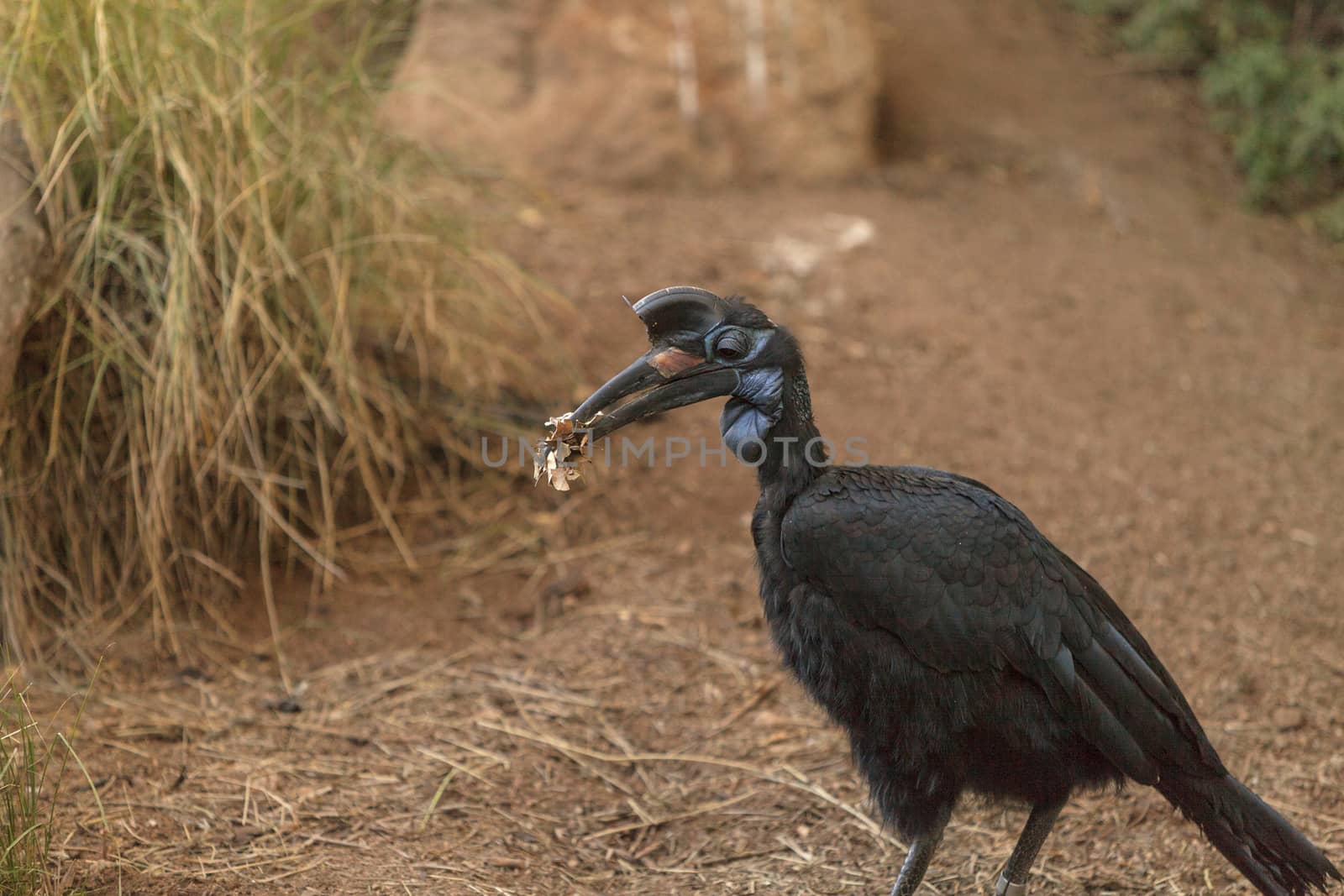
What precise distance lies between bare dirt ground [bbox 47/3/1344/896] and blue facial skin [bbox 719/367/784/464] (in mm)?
995

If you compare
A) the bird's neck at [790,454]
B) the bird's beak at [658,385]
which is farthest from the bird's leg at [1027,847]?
the bird's beak at [658,385]

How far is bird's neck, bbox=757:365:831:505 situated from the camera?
255 centimetres

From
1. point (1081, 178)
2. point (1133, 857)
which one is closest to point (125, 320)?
point (1133, 857)

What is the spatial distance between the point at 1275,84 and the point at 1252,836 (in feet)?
17.2

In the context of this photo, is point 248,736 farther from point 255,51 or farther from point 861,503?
point 255,51

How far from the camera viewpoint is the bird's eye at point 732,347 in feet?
8.32

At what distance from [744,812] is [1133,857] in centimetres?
91

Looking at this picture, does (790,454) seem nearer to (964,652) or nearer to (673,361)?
(673,361)

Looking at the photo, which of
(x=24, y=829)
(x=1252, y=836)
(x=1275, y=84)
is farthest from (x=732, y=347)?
(x=1275, y=84)

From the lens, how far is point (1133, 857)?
287 centimetres

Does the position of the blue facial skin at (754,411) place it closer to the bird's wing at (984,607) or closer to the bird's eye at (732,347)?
the bird's eye at (732,347)

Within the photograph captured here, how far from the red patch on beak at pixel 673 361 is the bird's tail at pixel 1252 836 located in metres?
1.29

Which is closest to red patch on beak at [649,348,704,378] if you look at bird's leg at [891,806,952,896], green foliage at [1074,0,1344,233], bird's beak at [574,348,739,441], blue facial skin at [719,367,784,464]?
bird's beak at [574,348,739,441]

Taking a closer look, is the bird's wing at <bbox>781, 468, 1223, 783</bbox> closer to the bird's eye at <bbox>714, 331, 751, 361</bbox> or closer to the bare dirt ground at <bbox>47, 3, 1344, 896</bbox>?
the bird's eye at <bbox>714, 331, 751, 361</bbox>
